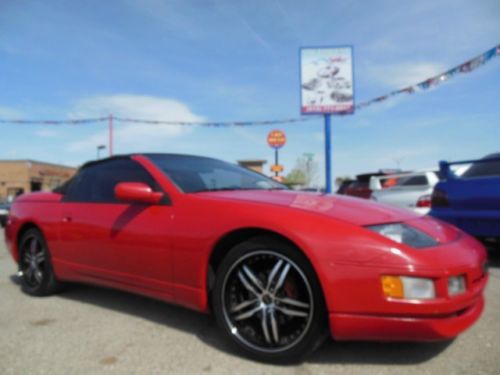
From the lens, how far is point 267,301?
2223 millimetres

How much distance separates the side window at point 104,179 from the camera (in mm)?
3142

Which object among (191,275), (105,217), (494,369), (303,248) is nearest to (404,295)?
(303,248)

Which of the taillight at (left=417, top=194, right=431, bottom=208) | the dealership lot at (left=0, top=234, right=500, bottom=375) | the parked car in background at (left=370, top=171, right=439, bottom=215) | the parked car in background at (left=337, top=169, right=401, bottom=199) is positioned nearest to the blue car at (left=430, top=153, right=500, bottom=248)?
the parked car in background at (left=370, top=171, right=439, bottom=215)

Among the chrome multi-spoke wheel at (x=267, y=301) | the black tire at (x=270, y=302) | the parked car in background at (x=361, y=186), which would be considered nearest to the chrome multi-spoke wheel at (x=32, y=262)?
the black tire at (x=270, y=302)

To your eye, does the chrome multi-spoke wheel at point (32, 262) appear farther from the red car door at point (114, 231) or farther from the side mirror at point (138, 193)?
the side mirror at point (138, 193)

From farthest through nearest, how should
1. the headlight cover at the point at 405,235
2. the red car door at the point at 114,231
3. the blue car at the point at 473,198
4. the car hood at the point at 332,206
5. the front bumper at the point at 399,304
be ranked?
the blue car at the point at 473,198
the red car door at the point at 114,231
the car hood at the point at 332,206
the headlight cover at the point at 405,235
the front bumper at the point at 399,304

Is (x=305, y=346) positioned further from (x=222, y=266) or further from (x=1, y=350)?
(x=1, y=350)

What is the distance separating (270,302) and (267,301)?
2cm

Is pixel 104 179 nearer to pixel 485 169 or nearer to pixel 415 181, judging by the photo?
pixel 485 169

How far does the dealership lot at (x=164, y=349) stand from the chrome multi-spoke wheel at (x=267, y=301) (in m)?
0.15

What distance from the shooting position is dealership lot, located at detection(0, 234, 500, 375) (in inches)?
83.0

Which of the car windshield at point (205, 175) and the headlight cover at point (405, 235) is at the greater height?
the car windshield at point (205, 175)

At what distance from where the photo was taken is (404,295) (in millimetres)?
1896

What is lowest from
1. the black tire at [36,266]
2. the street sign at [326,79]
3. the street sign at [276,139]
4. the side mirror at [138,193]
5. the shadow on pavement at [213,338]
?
the shadow on pavement at [213,338]
